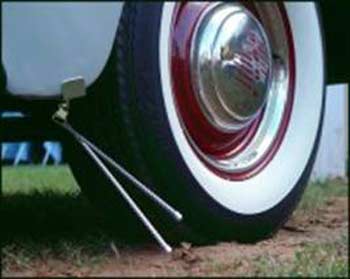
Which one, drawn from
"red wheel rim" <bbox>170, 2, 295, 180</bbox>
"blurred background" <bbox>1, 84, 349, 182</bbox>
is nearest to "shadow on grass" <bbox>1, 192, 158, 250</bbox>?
"red wheel rim" <bbox>170, 2, 295, 180</bbox>

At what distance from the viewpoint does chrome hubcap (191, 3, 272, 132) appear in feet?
8.27

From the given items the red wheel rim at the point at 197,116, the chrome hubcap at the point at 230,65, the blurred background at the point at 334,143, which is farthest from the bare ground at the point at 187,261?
the blurred background at the point at 334,143

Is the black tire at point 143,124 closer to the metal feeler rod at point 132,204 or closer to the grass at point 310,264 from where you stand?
the metal feeler rod at point 132,204

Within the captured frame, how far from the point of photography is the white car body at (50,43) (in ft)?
7.26

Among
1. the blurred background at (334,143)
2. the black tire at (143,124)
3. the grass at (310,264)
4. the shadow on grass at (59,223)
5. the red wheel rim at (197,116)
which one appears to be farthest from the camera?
the blurred background at (334,143)

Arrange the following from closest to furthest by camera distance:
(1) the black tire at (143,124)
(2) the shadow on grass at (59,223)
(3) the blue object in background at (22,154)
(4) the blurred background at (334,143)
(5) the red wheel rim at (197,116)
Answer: (1) the black tire at (143,124) < (5) the red wheel rim at (197,116) < (2) the shadow on grass at (59,223) < (4) the blurred background at (334,143) < (3) the blue object in background at (22,154)

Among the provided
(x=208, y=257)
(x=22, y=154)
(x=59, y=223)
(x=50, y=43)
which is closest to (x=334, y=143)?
(x=22, y=154)

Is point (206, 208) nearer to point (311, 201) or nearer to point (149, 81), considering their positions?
point (149, 81)

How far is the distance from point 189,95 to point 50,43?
1.53 feet

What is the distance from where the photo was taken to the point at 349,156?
→ 718 centimetres

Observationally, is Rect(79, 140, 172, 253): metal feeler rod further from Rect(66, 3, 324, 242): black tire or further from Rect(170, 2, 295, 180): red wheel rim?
Rect(170, 2, 295, 180): red wheel rim

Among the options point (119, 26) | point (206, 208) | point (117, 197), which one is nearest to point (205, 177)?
point (206, 208)

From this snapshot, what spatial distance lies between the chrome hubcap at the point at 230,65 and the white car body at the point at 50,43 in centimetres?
34

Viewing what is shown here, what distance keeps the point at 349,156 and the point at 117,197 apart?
15.8 ft
